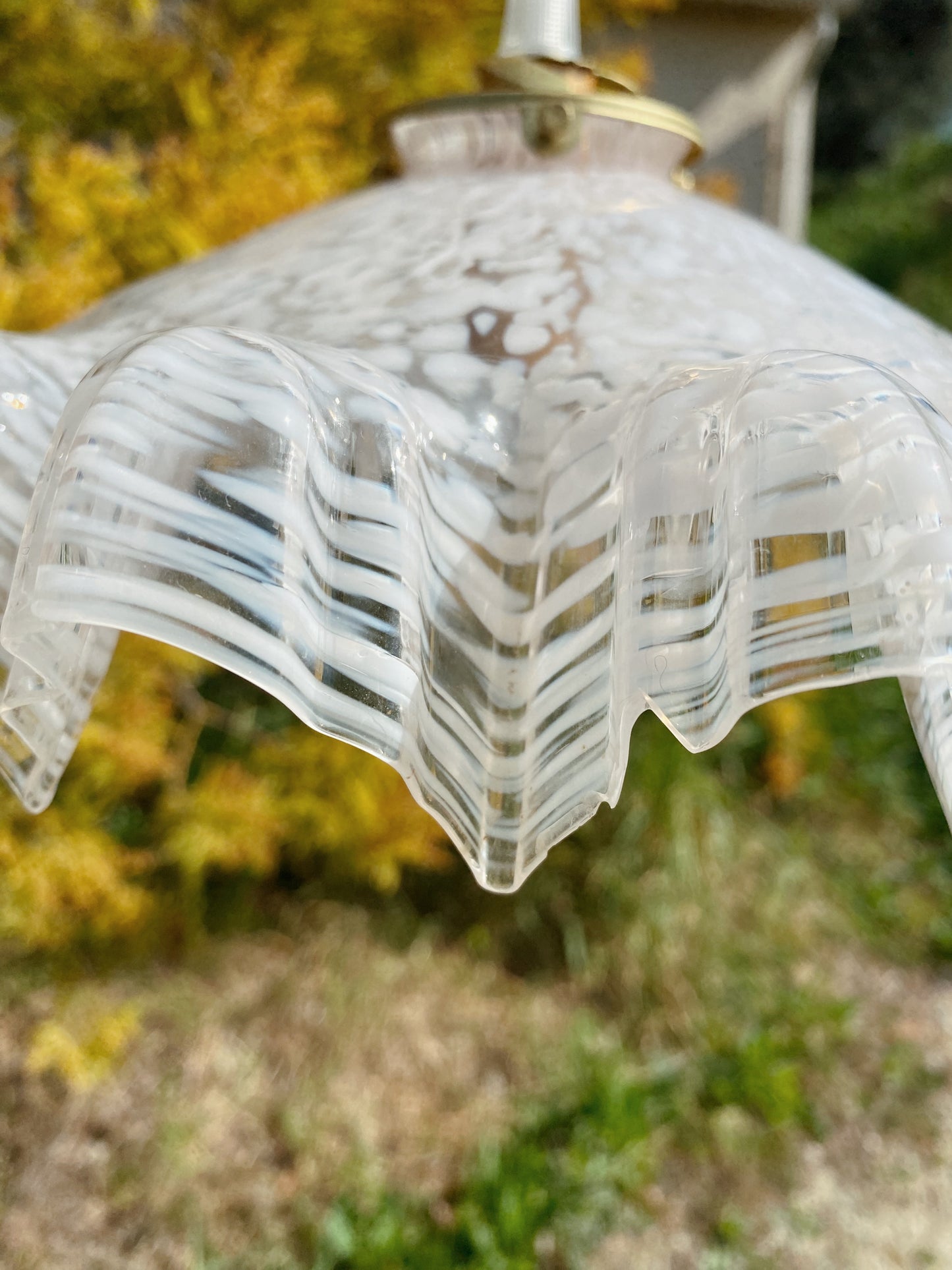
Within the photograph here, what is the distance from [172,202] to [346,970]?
1.37 m

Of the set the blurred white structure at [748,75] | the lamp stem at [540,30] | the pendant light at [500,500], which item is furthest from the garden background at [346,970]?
the pendant light at [500,500]

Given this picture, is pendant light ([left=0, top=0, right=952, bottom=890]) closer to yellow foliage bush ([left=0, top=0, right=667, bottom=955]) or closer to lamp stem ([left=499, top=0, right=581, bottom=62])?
lamp stem ([left=499, top=0, right=581, bottom=62])

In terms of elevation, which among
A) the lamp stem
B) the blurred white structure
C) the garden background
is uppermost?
the lamp stem

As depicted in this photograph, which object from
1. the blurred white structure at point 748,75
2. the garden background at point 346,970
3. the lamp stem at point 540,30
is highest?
the lamp stem at point 540,30

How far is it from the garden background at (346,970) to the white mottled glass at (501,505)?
2.60 feet

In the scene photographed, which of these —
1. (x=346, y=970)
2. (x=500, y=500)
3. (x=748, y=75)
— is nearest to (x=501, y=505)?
(x=500, y=500)

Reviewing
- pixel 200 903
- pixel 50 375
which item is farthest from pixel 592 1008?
pixel 50 375

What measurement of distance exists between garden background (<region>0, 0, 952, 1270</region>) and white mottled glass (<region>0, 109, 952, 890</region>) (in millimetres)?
793

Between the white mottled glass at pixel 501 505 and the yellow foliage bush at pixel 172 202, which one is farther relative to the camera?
the yellow foliage bush at pixel 172 202

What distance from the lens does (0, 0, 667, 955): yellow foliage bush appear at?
1073 millimetres

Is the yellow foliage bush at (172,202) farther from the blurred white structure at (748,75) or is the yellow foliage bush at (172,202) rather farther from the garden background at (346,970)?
the blurred white structure at (748,75)

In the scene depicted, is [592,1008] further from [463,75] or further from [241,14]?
[241,14]


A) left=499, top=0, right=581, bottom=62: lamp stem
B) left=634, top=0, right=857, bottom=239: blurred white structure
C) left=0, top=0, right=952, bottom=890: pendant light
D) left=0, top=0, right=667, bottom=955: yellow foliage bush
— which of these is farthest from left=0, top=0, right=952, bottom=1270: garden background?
left=0, top=0, right=952, bottom=890: pendant light

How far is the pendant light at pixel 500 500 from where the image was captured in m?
0.26
